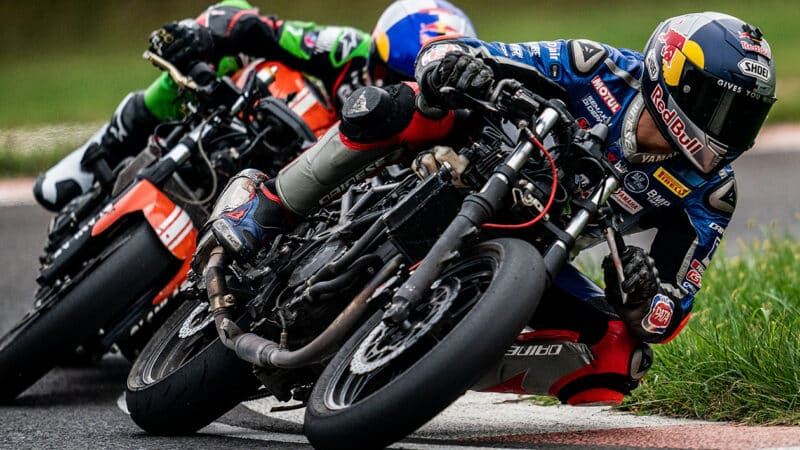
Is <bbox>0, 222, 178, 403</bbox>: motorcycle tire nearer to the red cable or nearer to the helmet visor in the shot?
the red cable

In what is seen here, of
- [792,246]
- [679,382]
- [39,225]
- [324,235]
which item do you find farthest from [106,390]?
[39,225]

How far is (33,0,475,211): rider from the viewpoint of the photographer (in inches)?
245

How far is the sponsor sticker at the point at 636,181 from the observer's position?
15.7 ft

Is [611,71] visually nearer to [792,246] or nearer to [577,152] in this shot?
[577,152]

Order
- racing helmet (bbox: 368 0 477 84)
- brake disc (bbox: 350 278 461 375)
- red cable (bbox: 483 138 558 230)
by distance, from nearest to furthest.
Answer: brake disc (bbox: 350 278 461 375) → red cable (bbox: 483 138 558 230) → racing helmet (bbox: 368 0 477 84)

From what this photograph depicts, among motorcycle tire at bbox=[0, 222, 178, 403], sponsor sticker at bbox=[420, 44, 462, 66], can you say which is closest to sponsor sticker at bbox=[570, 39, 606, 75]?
sponsor sticker at bbox=[420, 44, 462, 66]

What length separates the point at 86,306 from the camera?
218 inches

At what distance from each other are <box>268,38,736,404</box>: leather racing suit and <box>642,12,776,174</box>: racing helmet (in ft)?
0.51

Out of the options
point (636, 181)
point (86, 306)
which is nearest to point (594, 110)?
point (636, 181)

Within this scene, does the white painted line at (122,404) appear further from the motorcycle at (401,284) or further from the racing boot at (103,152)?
the racing boot at (103,152)

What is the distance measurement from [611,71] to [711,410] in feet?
4.32

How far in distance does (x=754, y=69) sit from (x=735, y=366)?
1214 millimetres

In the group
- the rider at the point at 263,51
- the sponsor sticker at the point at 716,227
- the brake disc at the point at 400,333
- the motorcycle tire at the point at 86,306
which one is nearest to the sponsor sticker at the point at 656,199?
the sponsor sticker at the point at 716,227

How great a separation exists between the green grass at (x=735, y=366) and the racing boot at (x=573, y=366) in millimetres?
335
